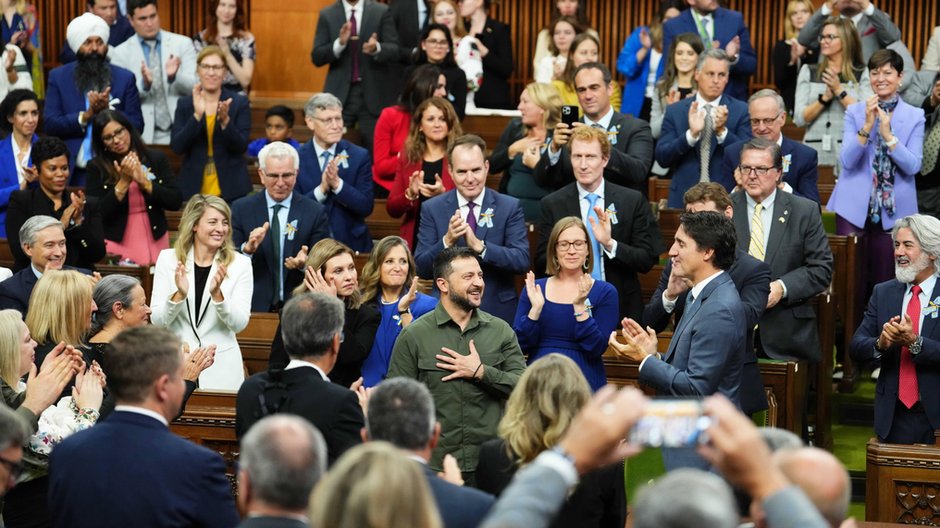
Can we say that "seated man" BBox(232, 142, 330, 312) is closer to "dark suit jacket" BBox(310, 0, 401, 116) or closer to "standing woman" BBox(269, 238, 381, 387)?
"standing woman" BBox(269, 238, 381, 387)

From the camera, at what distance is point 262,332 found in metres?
6.55

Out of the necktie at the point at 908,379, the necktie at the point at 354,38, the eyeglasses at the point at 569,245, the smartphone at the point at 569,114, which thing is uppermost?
the necktie at the point at 354,38

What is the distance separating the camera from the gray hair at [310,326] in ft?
12.8

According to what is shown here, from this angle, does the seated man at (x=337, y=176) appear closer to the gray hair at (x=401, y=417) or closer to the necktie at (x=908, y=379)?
the necktie at (x=908, y=379)

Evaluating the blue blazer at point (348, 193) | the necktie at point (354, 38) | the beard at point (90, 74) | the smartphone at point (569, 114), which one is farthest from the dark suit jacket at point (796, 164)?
the beard at point (90, 74)

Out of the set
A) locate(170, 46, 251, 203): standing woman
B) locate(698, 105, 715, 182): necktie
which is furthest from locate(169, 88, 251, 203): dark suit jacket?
locate(698, 105, 715, 182): necktie

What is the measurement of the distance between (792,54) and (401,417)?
6.92 meters

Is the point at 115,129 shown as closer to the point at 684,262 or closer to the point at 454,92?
the point at 454,92

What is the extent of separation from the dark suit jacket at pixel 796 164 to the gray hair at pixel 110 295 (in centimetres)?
343

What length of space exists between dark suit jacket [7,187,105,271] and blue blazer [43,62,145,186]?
1.49 m

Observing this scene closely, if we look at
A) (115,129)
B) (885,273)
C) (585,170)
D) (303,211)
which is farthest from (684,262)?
(115,129)

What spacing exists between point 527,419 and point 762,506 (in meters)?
1.35

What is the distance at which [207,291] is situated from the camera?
19.7 ft

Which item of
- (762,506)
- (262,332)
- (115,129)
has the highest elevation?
(115,129)
